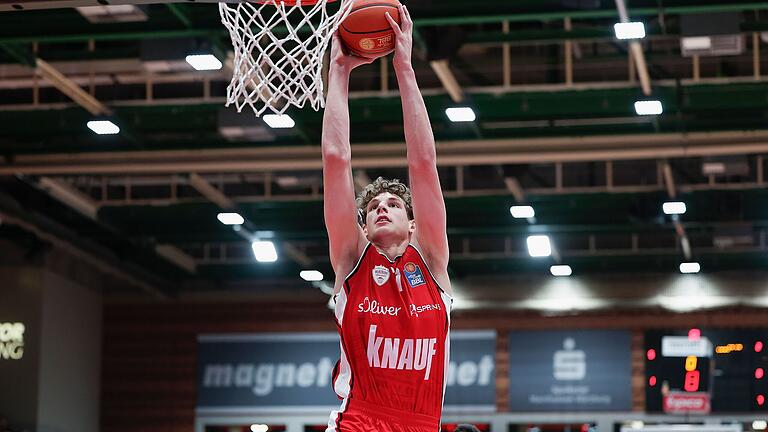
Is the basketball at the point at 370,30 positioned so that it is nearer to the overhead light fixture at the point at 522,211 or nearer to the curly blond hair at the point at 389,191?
the curly blond hair at the point at 389,191

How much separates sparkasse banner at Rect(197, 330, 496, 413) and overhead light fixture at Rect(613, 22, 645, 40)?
467 inches

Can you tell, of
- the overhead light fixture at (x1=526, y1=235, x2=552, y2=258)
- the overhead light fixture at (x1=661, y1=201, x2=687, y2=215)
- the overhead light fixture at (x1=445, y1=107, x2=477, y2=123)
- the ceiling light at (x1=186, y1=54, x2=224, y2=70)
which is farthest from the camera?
the overhead light fixture at (x1=526, y1=235, x2=552, y2=258)

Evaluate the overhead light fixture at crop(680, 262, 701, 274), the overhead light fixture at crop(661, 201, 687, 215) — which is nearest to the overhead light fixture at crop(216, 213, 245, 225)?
the overhead light fixture at crop(661, 201, 687, 215)

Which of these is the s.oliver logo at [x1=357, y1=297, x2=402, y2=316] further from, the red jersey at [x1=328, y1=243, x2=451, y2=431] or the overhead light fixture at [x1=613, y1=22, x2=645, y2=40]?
the overhead light fixture at [x1=613, y1=22, x2=645, y2=40]

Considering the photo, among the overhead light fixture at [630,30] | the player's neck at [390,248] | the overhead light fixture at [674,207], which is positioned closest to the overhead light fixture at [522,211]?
the overhead light fixture at [674,207]

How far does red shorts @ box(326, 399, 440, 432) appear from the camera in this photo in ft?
15.7

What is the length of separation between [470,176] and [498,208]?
2.38ft

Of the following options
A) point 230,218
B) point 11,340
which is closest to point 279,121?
point 230,218

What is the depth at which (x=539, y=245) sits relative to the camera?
19.7 meters

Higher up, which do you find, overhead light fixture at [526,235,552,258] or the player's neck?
overhead light fixture at [526,235,552,258]

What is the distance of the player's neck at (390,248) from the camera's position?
195 inches

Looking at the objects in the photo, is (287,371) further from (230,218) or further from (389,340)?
(389,340)

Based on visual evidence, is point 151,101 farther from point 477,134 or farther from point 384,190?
point 384,190

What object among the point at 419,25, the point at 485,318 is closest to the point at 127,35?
the point at 419,25
